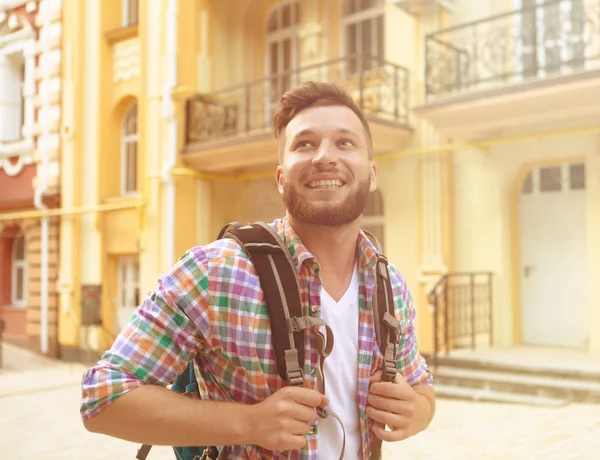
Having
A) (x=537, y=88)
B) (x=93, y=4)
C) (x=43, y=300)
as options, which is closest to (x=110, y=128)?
(x=93, y=4)

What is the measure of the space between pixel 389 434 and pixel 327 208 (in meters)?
0.52

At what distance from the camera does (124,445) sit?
18.1ft

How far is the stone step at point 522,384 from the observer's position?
6637 mm

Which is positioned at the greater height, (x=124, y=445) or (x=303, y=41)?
(x=303, y=41)

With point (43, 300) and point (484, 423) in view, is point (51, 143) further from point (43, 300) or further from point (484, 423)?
point (484, 423)

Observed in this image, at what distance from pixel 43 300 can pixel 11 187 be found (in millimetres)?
2199

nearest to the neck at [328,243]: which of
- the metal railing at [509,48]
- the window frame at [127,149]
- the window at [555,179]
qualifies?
the metal railing at [509,48]

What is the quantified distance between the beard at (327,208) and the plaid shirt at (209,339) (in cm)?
16

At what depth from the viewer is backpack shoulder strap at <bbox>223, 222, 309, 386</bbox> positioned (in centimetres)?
142

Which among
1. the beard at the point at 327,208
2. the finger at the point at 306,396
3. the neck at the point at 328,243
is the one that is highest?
the beard at the point at 327,208

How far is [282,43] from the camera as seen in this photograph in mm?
11641

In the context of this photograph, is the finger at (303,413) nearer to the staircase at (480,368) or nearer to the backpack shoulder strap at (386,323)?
the backpack shoulder strap at (386,323)

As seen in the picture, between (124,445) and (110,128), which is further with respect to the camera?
(110,128)

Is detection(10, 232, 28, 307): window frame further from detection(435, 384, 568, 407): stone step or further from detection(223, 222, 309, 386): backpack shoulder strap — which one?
detection(223, 222, 309, 386): backpack shoulder strap
